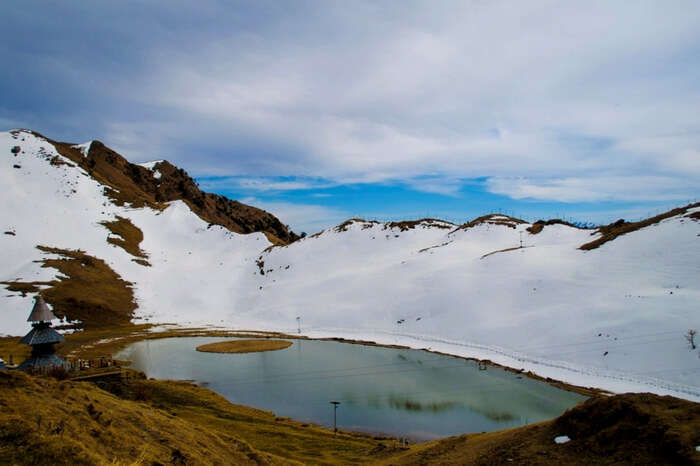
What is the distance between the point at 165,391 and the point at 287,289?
64.1 meters

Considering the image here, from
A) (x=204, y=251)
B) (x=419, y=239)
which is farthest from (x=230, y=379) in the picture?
(x=204, y=251)

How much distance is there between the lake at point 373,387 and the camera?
33875 millimetres

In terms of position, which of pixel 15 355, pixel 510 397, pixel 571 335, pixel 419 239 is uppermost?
pixel 419 239

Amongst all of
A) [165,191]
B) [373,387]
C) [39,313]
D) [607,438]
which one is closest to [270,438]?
[373,387]

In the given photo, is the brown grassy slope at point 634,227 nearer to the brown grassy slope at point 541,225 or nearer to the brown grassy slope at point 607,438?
the brown grassy slope at point 541,225

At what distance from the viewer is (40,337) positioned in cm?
3041

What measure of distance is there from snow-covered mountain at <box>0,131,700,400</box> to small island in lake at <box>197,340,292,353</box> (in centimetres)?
1121

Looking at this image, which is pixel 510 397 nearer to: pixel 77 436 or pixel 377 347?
pixel 377 347

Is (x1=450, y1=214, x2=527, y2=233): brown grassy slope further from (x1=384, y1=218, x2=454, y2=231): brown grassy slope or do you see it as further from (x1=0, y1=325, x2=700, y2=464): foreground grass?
(x1=0, y1=325, x2=700, y2=464): foreground grass

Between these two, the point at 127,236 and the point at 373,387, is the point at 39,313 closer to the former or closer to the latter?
the point at 373,387

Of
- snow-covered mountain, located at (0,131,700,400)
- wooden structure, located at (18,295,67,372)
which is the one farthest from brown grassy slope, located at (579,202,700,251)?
wooden structure, located at (18,295,67,372)

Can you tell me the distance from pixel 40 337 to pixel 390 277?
6386cm

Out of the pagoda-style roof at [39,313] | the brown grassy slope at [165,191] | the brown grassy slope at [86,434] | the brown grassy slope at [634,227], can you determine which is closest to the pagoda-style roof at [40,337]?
the pagoda-style roof at [39,313]

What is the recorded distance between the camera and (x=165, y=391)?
33.2 metres
